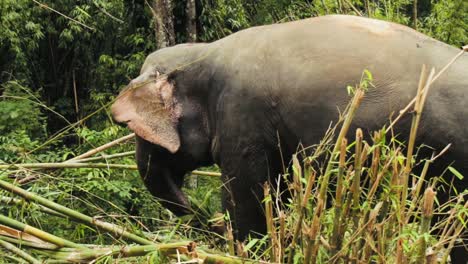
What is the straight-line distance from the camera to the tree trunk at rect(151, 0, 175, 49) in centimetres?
791

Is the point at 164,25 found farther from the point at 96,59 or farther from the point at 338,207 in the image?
the point at 338,207

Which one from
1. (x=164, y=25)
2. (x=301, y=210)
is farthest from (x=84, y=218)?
(x=164, y=25)

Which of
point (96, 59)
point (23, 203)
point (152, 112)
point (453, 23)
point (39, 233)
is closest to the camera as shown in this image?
point (39, 233)

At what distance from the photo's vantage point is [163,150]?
4922 millimetres

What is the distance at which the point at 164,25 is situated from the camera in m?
7.84

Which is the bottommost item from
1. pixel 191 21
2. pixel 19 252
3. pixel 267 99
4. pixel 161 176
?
pixel 161 176

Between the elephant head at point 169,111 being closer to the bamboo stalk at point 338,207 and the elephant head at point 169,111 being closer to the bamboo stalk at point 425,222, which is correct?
the bamboo stalk at point 338,207

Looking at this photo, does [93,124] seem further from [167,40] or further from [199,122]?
[199,122]

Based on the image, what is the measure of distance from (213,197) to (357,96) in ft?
13.7

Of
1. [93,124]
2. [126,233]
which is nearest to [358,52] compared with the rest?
[126,233]

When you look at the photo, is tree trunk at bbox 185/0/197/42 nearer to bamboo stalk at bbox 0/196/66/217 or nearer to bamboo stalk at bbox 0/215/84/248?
bamboo stalk at bbox 0/196/66/217

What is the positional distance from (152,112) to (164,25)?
3166mm

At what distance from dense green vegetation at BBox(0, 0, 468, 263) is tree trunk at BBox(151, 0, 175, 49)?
46mm

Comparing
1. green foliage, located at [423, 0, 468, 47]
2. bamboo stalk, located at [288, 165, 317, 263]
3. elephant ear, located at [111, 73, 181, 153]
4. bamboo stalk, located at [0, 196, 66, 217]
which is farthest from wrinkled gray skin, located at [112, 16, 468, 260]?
green foliage, located at [423, 0, 468, 47]
